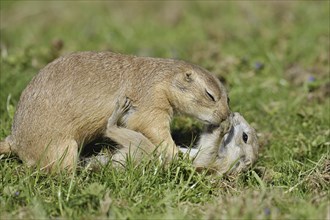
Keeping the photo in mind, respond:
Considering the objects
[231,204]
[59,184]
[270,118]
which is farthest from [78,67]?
[270,118]

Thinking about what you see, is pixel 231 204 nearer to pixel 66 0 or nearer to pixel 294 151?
pixel 294 151

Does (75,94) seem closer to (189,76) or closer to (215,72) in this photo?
(189,76)

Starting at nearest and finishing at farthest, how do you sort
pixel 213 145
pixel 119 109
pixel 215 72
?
1. pixel 119 109
2. pixel 213 145
3. pixel 215 72

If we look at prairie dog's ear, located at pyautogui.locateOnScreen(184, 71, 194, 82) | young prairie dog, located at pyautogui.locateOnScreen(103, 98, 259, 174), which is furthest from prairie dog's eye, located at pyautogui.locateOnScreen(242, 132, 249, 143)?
prairie dog's ear, located at pyautogui.locateOnScreen(184, 71, 194, 82)

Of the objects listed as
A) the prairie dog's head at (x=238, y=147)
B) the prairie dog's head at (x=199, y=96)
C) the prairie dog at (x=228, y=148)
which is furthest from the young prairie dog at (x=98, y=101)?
the prairie dog's head at (x=238, y=147)

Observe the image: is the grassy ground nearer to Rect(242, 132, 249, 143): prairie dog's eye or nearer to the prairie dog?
the prairie dog

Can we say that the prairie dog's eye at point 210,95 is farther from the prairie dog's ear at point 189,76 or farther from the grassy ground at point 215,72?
the grassy ground at point 215,72

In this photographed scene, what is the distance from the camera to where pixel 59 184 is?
456 cm

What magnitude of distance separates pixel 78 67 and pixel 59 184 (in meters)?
1.04

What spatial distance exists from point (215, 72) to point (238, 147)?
2.19 meters

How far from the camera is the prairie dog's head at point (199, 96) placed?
5.26 meters

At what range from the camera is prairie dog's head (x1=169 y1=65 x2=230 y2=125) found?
5.26 meters

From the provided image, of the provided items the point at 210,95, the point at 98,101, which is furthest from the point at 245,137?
the point at 98,101

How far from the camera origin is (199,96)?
5344mm
